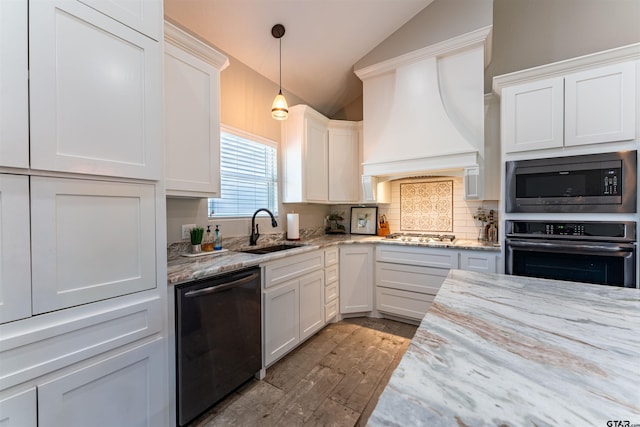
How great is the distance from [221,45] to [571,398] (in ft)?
10.1

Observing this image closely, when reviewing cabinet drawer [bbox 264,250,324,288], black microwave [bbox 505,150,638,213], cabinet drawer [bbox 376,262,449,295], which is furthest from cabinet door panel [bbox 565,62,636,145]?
cabinet drawer [bbox 264,250,324,288]

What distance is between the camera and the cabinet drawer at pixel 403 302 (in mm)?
2750

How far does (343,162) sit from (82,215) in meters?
2.81

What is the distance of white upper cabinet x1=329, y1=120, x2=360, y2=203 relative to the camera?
11.2 ft

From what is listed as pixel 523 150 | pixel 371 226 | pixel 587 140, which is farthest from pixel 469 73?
pixel 371 226

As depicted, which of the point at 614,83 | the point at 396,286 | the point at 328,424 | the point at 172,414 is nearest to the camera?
the point at 172,414

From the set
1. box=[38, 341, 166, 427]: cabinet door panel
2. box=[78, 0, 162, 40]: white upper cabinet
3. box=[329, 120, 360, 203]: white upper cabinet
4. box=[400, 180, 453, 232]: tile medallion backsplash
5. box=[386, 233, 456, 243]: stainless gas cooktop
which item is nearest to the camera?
box=[38, 341, 166, 427]: cabinet door panel

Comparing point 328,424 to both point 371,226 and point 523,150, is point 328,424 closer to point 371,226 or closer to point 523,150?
point 371,226

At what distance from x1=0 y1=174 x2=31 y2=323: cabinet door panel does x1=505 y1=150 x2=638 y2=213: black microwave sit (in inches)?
122

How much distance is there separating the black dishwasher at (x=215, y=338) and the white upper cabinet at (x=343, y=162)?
1850 millimetres

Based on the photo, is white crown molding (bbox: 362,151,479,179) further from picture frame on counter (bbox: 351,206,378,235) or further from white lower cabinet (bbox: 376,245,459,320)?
white lower cabinet (bbox: 376,245,459,320)

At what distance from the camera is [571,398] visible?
20.1 inches

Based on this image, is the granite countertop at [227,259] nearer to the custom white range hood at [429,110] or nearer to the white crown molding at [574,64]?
the custom white range hood at [429,110]

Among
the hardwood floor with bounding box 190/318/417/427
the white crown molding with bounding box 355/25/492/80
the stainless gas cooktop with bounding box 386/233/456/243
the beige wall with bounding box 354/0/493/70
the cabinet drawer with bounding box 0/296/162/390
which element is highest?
the beige wall with bounding box 354/0/493/70
